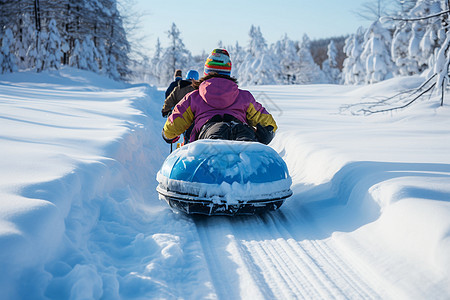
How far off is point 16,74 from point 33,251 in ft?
72.2

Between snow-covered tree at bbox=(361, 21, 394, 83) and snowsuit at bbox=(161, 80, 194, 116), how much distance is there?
34.8 metres

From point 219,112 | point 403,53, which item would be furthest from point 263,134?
point 403,53

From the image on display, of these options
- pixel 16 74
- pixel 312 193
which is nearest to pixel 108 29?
pixel 16 74

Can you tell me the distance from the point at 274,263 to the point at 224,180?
2.85ft

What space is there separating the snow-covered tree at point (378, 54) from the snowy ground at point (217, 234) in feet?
119

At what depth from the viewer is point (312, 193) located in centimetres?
414

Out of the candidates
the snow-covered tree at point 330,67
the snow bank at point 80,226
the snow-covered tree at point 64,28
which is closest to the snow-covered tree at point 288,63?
the snow-covered tree at point 330,67

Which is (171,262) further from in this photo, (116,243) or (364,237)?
(364,237)

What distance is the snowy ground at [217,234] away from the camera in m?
2.08

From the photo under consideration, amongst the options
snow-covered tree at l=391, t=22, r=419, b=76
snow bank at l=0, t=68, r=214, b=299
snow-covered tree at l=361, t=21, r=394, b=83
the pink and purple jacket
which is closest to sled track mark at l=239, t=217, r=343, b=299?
snow bank at l=0, t=68, r=214, b=299

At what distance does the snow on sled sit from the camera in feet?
10.4

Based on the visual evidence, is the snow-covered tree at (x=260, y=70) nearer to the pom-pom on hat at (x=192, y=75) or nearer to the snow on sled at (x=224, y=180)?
the pom-pom on hat at (x=192, y=75)

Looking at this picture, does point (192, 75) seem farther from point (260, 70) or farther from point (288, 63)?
point (288, 63)

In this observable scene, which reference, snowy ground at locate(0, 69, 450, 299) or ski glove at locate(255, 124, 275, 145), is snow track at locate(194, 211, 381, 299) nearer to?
snowy ground at locate(0, 69, 450, 299)
